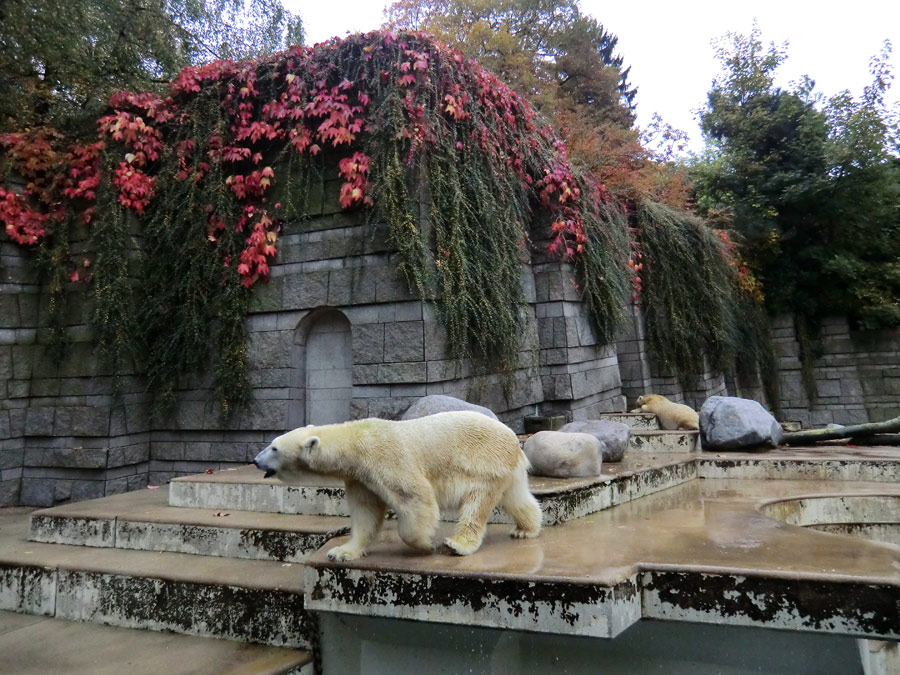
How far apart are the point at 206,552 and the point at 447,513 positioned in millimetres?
1570

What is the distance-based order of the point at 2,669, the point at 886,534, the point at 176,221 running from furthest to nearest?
the point at 176,221 < the point at 886,534 < the point at 2,669

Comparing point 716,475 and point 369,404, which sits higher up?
point 369,404

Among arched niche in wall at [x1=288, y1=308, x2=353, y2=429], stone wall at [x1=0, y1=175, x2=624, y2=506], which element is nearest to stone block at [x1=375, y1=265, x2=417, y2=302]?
stone wall at [x1=0, y1=175, x2=624, y2=506]

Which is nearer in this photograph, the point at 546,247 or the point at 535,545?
the point at 535,545

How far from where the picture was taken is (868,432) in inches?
249

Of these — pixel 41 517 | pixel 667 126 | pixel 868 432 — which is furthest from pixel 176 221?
pixel 667 126

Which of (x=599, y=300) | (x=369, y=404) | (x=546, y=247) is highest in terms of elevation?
(x=546, y=247)

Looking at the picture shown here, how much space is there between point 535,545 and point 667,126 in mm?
17060

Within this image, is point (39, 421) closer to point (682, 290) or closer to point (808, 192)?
point (682, 290)

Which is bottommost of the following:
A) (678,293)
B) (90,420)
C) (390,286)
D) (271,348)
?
(90,420)

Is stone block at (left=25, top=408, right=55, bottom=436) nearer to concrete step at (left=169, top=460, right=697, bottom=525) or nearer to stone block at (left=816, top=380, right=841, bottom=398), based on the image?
concrete step at (left=169, top=460, right=697, bottom=525)

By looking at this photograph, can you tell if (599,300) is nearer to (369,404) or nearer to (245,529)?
(369,404)

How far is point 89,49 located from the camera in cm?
773

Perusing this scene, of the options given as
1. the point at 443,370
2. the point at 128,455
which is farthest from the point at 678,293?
the point at 128,455
